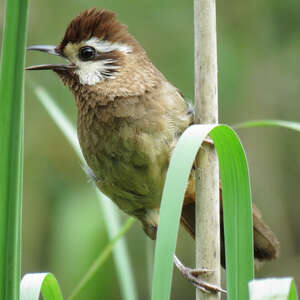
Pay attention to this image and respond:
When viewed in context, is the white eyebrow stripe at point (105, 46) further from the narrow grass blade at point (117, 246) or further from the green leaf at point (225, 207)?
the green leaf at point (225, 207)

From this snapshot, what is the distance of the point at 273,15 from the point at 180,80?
0.92 metres

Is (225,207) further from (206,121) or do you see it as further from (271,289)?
(206,121)

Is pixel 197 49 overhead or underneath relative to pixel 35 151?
overhead

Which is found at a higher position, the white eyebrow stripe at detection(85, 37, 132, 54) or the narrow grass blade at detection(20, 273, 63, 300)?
the white eyebrow stripe at detection(85, 37, 132, 54)

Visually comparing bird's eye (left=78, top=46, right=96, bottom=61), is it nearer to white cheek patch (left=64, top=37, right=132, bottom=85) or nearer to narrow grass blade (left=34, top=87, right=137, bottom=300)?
white cheek patch (left=64, top=37, right=132, bottom=85)

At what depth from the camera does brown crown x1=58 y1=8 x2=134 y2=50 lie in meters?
2.37

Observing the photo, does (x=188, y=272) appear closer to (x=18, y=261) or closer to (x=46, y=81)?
(x=18, y=261)

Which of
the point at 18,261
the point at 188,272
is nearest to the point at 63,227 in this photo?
the point at 188,272

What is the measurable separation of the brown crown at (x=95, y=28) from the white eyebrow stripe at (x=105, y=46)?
0.6 inches

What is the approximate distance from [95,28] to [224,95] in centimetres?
255

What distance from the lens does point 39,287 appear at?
4.59ft

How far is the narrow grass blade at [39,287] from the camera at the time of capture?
4.58 feet

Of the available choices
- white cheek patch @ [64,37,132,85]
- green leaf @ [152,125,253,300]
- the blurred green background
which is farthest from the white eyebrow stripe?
the blurred green background

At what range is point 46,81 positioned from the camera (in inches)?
194
